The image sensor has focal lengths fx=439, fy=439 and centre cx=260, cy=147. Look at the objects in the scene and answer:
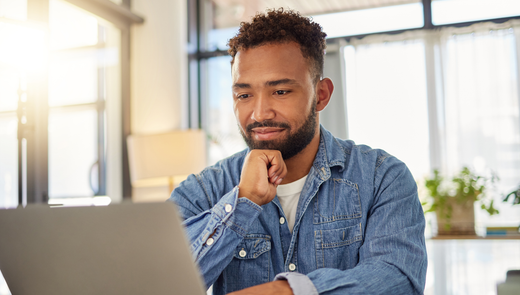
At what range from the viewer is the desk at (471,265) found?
3.51 m

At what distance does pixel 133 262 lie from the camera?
601 millimetres

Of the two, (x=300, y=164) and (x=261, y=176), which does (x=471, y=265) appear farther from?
(x=261, y=176)

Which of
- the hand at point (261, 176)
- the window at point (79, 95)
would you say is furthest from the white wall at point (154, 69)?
the hand at point (261, 176)

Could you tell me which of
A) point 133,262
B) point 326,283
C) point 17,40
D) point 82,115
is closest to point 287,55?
point 326,283

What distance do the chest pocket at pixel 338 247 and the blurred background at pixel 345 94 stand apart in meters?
2.26

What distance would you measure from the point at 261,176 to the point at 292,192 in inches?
9.9

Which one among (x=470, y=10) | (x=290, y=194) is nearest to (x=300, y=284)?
(x=290, y=194)

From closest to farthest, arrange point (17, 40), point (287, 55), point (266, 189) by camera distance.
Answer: point (266, 189)
point (287, 55)
point (17, 40)

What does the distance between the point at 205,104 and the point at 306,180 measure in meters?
3.40

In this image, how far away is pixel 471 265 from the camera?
363 cm

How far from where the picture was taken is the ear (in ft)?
4.52

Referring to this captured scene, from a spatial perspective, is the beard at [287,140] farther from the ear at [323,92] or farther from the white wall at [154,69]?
the white wall at [154,69]

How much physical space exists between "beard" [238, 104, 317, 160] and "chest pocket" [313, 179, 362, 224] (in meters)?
0.13

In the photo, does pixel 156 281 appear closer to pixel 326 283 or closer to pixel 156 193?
pixel 326 283
